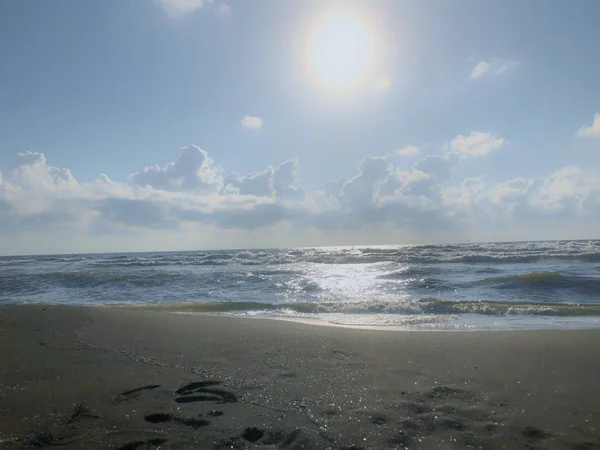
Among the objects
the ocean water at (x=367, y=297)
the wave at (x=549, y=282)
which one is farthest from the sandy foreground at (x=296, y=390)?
the wave at (x=549, y=282)

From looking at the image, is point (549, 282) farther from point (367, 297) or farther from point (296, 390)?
point (296, 390)

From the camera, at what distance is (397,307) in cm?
1195

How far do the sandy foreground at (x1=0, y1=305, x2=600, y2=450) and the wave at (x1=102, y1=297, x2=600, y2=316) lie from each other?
428 cm

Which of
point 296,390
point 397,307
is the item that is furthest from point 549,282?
point 296,390

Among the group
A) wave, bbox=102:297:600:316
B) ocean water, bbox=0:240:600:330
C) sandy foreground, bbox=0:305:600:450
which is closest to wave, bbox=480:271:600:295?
ocean water, bbox=0:240:600:330

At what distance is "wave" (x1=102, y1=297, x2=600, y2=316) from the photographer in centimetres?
1115

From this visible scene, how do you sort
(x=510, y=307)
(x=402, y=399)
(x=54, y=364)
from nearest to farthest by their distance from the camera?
(x=402, y=399)
(x=54, y=364)
(x=510, y=307)

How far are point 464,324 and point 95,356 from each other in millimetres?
7725

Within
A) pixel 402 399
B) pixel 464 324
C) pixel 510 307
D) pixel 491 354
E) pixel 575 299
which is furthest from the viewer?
pixel 575 299

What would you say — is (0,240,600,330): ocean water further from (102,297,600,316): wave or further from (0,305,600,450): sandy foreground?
(0,305,600,450): sandy foreground

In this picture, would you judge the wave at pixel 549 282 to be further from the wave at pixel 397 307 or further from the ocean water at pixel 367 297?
Answer: the wave at pixel 397 307

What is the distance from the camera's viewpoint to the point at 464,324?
9.27m

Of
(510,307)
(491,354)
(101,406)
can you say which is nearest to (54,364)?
(101,406)

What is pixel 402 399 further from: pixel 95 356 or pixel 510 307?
pixel 510 307
